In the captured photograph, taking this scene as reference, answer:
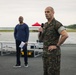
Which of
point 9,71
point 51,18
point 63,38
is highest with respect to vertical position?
point 51,18

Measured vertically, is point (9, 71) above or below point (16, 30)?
below

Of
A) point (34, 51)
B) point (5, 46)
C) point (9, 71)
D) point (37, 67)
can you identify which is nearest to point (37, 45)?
point (34, 51)

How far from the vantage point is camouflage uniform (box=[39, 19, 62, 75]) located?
4.15 metres

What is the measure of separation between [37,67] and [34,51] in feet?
7.87

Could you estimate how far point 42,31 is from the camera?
4.24m

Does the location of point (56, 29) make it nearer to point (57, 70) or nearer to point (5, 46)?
point (57, 70)

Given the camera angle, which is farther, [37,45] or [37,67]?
[37,45]

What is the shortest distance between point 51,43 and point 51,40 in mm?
40

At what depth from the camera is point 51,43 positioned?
165 inches

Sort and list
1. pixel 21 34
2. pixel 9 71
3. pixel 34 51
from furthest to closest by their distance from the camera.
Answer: pixel 34 51, pixel 21 34, pixel 9 71

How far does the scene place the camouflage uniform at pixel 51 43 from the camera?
4.15 metres

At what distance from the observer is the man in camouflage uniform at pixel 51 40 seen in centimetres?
413

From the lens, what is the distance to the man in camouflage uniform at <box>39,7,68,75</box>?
413 cm

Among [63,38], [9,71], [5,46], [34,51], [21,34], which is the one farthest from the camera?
[5,46]
